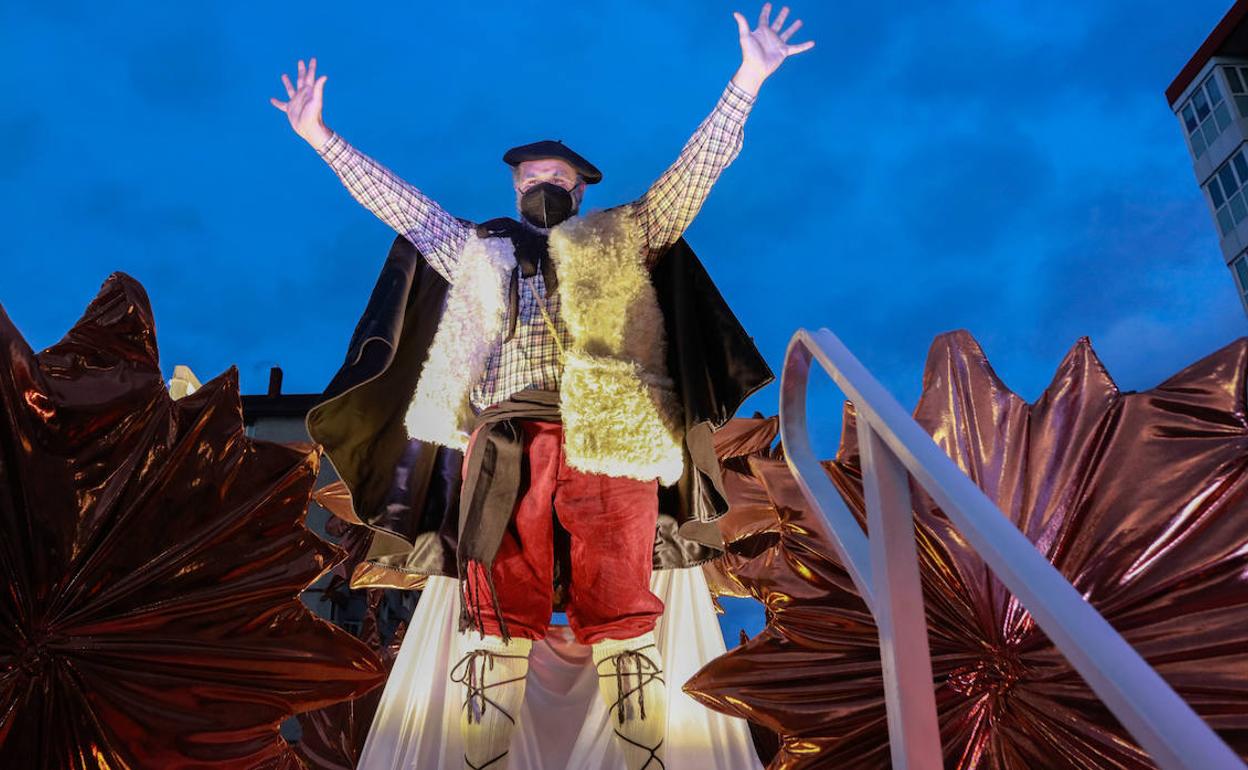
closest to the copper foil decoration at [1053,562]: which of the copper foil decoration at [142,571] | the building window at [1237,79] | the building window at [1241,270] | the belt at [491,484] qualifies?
the belt at [491,484]

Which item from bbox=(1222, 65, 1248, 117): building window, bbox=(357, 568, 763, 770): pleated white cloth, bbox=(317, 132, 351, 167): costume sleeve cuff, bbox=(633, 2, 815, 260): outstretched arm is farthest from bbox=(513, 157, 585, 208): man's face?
bbox=(1222, 65, 1248, 117): building window

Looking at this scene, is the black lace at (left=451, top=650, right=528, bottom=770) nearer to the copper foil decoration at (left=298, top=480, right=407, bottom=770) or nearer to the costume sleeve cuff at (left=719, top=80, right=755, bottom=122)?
the costume sleeve cuff at (left=719, top=80, right=755, bottom=122)

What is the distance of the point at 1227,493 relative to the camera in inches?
109

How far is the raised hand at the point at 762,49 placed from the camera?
3338mm

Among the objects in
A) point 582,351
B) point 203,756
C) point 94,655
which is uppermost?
point 582,351

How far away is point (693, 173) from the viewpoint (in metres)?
3.46

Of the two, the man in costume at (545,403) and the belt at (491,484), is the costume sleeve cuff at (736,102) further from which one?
the belt at (491,484)

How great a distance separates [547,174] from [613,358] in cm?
77

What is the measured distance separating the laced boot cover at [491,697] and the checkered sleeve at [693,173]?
1353 millimetres

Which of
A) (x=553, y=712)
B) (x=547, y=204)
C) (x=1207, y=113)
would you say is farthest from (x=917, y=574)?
(x=1207, y=113)

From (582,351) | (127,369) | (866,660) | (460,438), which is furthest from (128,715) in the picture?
(866,660)

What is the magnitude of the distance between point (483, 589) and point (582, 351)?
2.50 feet

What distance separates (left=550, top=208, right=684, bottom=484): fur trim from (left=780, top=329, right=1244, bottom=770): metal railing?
30.4 inches

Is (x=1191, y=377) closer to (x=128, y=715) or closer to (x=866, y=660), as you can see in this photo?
(x=866, y=660)
